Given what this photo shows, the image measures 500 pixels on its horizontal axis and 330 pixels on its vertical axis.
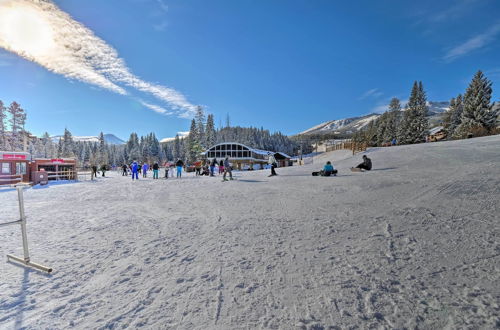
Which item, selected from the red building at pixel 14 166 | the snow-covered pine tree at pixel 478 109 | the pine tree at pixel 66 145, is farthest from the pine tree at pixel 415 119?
the pine tree at pixel 66 145

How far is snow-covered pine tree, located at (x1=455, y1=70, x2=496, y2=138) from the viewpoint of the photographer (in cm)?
3142

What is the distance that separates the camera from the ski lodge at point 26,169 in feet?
55.1

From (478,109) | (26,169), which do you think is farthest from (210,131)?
(478,109)

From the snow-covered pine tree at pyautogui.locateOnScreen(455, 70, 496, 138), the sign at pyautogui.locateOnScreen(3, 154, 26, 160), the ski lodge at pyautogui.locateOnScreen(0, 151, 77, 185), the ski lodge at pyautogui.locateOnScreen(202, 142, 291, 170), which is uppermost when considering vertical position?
the snow-covered pine tree at pyautogui.locateOnScreen(455, 70, 496, 138)

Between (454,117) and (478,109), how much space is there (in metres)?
9.79

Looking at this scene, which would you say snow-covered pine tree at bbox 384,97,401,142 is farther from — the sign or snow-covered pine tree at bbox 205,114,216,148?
the sign

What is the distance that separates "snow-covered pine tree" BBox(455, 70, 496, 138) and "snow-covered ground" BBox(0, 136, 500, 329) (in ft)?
127

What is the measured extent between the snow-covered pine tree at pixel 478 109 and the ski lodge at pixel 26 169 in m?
50.9

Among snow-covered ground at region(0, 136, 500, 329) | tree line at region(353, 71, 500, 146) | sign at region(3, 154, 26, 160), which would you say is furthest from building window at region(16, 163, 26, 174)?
tree line at region(353, 71, 500, 146)

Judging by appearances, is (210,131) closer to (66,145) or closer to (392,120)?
(392,120)

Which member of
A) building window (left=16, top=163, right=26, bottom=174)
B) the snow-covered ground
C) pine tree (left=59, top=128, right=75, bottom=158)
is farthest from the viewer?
pine tree (left=59, top=128, right=75, bottom=158)

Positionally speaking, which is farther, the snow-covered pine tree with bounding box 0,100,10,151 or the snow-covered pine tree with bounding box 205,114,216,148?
the snow-covered pine tree with bounding box 205,114,216,148

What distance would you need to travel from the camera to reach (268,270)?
9.89 ft

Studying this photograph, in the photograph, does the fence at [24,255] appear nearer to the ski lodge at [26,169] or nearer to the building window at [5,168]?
the ski lodge at [26,169]
